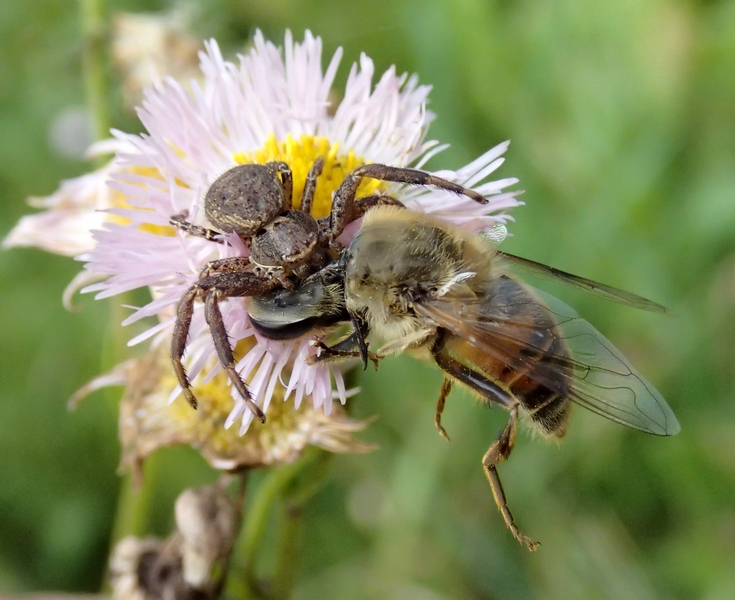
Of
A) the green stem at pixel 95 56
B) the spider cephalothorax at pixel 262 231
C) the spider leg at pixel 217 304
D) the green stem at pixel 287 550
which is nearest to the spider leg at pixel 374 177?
the spider cephalothorax at pixel 262 231

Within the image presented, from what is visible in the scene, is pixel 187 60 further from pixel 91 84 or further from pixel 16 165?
pixel 16 165

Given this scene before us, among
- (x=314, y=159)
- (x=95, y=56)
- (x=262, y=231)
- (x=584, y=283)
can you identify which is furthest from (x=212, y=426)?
(x=95, y=56)

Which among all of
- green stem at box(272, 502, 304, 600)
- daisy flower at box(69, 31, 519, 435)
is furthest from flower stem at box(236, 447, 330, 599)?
daisy flower at box(69, 31, 519, 435)

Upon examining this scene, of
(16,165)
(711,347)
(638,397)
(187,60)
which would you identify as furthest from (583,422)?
(16,165)

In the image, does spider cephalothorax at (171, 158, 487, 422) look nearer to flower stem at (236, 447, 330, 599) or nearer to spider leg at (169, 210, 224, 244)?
spider leg at (169, 210, 224, 244)

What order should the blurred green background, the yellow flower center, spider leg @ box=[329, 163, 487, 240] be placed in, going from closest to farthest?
spider leg @ box=[329, 163, 487, 240], the yellow flower center, the blurred green background

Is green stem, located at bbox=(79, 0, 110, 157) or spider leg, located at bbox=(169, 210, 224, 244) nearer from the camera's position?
spider leg, located at bbox=(169, 210, 224, 244)
